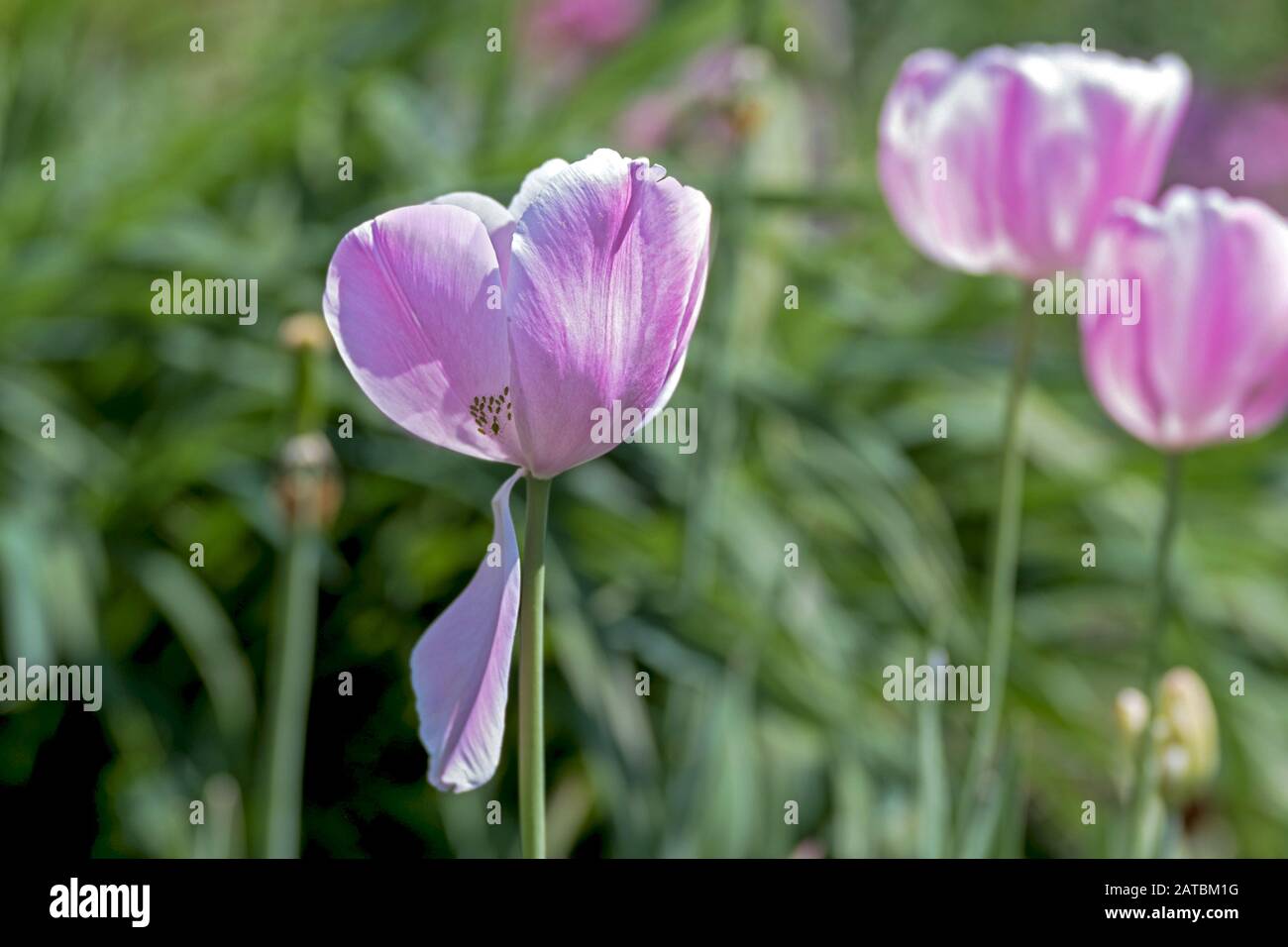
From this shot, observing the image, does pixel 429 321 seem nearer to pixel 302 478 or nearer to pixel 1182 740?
pixel 302 478

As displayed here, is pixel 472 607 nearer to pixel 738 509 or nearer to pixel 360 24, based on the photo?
pixel 738 509

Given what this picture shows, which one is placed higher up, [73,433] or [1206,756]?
[73,433]

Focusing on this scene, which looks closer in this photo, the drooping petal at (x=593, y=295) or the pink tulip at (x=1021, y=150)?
the drooping petal at (x=593, y=295)

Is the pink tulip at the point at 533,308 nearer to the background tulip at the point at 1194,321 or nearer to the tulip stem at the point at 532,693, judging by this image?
the tulip stem at the point at 532,693

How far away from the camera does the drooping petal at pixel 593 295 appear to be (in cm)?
42

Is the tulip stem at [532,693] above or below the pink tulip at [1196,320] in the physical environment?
below

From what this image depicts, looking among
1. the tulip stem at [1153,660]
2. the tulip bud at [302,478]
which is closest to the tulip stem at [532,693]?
the tulip stem at [1153,660]

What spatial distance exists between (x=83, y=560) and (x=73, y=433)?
18 cm

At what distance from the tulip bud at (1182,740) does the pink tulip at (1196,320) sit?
0.13 m

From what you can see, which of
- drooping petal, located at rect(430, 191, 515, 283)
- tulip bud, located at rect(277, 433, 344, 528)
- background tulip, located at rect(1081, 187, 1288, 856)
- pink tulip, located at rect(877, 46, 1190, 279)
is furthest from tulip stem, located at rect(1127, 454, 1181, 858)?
tulip bud, located at rect(277, 433, 344, 528)

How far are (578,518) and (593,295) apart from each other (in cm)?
117
